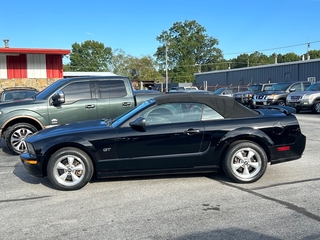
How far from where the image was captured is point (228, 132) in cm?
545

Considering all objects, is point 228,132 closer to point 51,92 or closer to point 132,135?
point 132,135

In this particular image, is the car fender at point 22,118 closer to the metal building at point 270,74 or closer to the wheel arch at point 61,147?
the wheel arch at point 61,147

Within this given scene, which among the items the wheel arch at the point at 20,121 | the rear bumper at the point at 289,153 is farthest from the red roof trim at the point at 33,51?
the rear bumper at the point at 289,153

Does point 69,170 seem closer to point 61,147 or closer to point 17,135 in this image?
point 61,147

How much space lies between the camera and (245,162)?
550 cm

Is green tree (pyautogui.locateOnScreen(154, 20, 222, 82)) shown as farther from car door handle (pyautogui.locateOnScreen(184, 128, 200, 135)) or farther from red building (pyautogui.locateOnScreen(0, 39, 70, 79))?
car door handle (pyautogui.locateOnScreen(184, 128, 200, 135))

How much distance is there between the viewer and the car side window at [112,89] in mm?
8609

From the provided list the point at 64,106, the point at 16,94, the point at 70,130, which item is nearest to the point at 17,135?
the point at 64,106

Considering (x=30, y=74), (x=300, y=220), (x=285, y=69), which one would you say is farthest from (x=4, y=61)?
(x=285, y=69)

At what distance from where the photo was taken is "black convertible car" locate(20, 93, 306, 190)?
5.25m

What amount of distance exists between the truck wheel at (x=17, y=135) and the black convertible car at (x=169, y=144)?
2766 millimetres

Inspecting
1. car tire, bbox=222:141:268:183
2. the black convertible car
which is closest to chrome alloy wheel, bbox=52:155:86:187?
the black convertible car

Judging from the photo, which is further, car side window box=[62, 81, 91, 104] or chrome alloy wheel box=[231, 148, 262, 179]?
car side window box=[62, 81, 91, 104]

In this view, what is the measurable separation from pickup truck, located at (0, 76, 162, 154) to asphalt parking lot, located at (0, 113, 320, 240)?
203 centimetres
